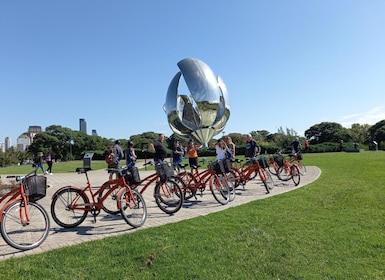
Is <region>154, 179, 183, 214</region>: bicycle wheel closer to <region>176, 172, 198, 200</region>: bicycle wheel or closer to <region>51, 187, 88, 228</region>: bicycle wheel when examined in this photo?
<region>176, 172, 198, 200</region>: bicycle wheel

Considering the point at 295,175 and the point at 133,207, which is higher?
the point at 133,207

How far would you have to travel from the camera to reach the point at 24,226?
4820 mm

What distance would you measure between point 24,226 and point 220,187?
15.0 feet

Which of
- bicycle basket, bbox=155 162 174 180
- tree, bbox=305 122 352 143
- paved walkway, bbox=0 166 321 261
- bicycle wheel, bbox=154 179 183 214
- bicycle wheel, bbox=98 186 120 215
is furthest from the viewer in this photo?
tree, bbox=305 122 352 143

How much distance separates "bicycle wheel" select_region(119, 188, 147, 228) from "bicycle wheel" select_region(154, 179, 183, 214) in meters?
0.86

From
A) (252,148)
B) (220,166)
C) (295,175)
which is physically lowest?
(295,175)

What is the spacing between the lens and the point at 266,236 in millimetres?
4762

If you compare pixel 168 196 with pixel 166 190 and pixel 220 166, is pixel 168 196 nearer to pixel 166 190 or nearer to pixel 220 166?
pixel 166 190

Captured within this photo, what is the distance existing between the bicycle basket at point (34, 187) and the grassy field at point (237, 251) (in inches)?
40.2

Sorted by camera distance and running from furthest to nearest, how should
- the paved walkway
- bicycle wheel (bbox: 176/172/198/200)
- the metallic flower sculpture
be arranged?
the metallic flower sculpture, bicycle wheel (bbox: 176/172/198/200), the paved walkway

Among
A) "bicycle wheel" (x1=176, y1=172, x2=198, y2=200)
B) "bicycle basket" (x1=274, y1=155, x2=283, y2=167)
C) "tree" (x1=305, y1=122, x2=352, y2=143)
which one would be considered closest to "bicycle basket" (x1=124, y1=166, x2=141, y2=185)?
"bicycle wheel" (x1=176, y1=172, x2=198, y2=200)

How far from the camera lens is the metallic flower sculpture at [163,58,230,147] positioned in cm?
3219

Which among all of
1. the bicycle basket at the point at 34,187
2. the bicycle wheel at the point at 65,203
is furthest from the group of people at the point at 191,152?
the bicycle basket at the point at 34,187

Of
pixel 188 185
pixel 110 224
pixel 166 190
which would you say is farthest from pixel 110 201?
pixel 188 185
